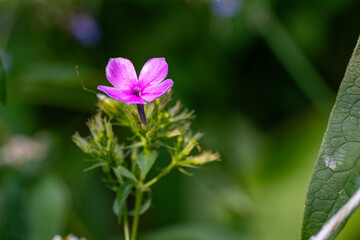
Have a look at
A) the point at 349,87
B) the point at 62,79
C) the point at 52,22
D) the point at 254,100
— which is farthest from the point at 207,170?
the point at 349,87

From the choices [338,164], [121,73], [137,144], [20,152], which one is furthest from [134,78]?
[20,152]

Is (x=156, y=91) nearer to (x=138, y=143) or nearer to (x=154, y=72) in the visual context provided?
(x=154, y=72)

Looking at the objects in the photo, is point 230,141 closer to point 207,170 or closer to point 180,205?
point 207,170

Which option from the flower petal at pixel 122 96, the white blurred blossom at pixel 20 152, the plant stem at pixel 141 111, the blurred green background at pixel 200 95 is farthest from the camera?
the blurred green background at pixel 200 95

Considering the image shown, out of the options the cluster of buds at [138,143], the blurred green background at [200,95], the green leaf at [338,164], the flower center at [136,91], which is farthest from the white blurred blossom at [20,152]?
the green leaf at [338,164]

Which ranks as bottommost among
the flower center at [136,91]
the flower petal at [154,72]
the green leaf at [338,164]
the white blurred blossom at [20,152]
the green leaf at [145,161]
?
the green leaf at [338,164]

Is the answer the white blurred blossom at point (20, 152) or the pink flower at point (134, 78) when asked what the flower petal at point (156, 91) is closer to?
the pink flower at point (134, 78)
